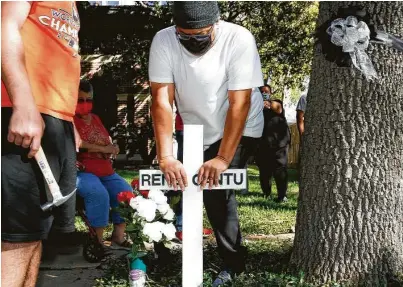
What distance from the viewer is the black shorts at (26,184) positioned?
2.34 metres

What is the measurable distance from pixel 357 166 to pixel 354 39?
0.73 m

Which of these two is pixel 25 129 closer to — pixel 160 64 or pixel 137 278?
pixel 160 64

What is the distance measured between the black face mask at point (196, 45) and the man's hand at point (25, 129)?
1.05 m

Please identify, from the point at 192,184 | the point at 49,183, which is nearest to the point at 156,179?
the point at 192,184

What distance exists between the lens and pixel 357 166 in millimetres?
3455

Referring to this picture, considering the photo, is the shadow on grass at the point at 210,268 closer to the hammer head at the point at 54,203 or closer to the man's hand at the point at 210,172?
the man's hand at the point at 210,172

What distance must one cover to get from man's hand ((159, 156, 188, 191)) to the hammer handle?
2.68 feet

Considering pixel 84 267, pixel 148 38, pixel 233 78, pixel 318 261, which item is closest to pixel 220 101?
pixel 233 78

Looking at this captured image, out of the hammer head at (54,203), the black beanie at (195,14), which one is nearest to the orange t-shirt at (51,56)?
the hammer head at (54,203)

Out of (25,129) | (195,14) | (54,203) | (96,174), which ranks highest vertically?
(195,14)

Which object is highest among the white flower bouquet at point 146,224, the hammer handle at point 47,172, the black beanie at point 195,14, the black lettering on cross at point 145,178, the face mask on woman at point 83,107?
the black beanie at point 195,14

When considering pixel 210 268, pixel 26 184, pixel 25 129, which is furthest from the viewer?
pixel 210 268

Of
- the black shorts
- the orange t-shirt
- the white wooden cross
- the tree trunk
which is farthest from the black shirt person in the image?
the black shorts

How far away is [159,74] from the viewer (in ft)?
10.7
